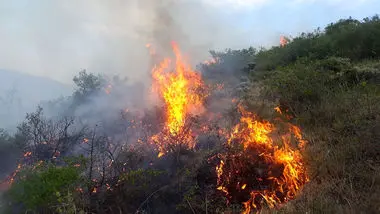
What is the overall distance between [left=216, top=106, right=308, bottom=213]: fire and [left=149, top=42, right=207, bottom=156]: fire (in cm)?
257

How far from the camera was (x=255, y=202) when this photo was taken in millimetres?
6938

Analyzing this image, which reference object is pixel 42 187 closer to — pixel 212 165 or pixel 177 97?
pixel 212 165

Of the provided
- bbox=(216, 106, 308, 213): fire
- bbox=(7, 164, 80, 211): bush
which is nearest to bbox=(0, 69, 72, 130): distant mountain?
bbox=(7, 164, 80, 211): bush

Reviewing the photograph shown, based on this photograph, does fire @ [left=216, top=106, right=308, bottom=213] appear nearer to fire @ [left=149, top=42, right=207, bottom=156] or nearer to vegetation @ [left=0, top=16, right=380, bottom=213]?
vegetation @ [left=0, top=16, right=380, bottom=213]

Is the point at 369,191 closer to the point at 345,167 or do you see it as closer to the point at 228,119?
the point at 345,167

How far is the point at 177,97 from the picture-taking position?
1331 centimetres

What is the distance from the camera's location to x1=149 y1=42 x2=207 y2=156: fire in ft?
36.0

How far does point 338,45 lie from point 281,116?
380 inches

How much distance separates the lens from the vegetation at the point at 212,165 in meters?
5.21

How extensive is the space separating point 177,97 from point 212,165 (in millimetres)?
4921

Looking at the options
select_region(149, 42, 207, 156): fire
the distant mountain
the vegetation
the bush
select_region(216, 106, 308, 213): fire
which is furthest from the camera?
the distant mountain

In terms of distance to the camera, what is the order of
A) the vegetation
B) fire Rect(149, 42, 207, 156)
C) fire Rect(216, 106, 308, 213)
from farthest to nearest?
fire Rect(149, 42, 207, 156), fire Rect(216, 106, 308, 213), the vegetation

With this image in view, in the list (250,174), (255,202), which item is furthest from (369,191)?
(250,174)

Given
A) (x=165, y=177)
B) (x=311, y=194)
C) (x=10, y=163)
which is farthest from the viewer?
(x=10, y=163)
